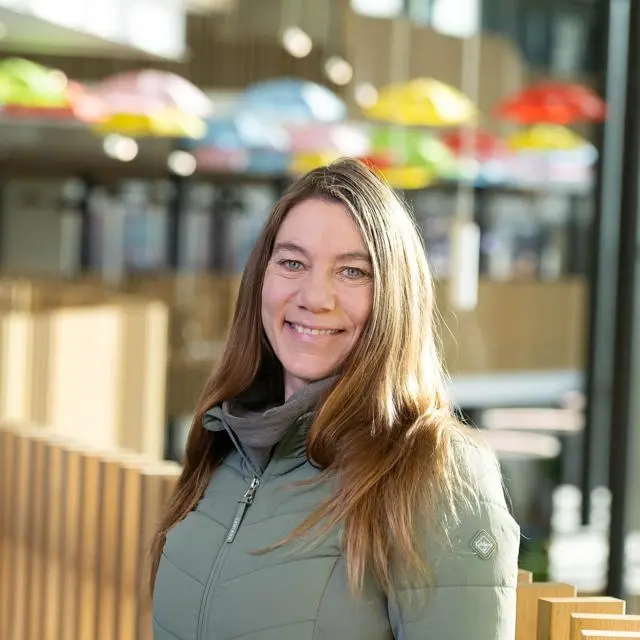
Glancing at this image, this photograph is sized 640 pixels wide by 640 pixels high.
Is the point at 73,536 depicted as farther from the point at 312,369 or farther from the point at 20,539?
the point at 312,369

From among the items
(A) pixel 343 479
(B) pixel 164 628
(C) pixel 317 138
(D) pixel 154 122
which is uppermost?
(C) pixel 317 138

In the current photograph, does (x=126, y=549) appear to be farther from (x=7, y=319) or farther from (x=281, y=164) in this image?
(x=281, y=164)

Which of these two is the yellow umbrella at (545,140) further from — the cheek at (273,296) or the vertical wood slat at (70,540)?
the cheek at (273,296)

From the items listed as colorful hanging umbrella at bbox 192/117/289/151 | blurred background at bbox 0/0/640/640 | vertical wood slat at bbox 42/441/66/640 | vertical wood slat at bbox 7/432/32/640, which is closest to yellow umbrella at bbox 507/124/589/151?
blurred background at bbox 0/0/640/640

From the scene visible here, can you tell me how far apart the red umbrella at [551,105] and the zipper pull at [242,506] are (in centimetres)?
879

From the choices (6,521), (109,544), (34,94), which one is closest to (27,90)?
(34,94)

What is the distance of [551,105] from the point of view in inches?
434

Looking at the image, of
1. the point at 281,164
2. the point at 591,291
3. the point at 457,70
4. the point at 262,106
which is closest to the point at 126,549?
the point at 591,291

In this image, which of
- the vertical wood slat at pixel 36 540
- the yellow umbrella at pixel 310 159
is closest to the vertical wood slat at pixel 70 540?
the vertical wood slat at pixel 36 540

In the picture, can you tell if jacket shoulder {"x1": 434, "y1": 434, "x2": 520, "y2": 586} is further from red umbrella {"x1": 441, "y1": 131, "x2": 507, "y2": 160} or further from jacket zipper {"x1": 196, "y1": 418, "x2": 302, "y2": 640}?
red umbrella {"x1": 441, "y1": 131, "x2": 507, "y2": 160}

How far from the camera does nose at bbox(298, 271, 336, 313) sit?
200cm

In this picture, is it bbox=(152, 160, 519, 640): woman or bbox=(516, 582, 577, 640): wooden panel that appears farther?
bbox=(516, 582, 577, 640): wooden panel

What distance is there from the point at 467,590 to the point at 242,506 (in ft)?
1.27

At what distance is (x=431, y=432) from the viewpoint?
74.4 inches
